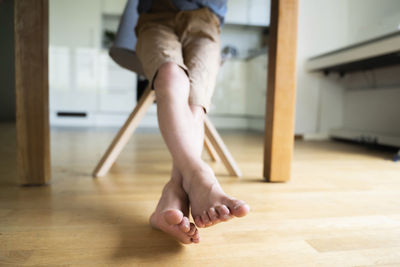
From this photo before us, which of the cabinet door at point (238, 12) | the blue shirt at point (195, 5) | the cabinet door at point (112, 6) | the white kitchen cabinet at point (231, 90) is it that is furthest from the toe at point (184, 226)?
the cabinet door at point (238, 12)

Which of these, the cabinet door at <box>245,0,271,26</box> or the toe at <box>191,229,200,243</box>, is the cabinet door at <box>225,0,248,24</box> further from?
the toe at <box>191,229,200,243</box>

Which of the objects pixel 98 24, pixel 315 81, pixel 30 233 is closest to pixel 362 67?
pixel 315 81

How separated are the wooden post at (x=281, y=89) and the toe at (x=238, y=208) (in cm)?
56

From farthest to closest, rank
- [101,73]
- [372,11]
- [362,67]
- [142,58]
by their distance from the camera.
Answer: [101,73] → [372,11] → [362,67] → [142,58]

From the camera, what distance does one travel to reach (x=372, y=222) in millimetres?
660

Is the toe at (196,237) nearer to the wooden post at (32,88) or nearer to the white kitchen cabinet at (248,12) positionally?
the wooden post at (32,88)

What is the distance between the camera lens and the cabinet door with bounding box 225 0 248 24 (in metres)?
3.78

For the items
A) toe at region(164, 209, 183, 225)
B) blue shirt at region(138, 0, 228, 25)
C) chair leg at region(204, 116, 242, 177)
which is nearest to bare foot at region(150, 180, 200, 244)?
toe at region(164, 209, 183, 225)

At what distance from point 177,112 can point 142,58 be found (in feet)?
0.85

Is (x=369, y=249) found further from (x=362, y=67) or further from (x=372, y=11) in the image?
(x=372, y=11)

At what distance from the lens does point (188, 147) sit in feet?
1.98

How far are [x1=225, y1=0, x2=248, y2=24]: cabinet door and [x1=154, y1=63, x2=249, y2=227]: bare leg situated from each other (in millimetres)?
3390

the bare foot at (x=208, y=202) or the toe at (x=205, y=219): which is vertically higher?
the bare foot at (x=208, y=202)

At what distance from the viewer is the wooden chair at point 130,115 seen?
1.03 metres
